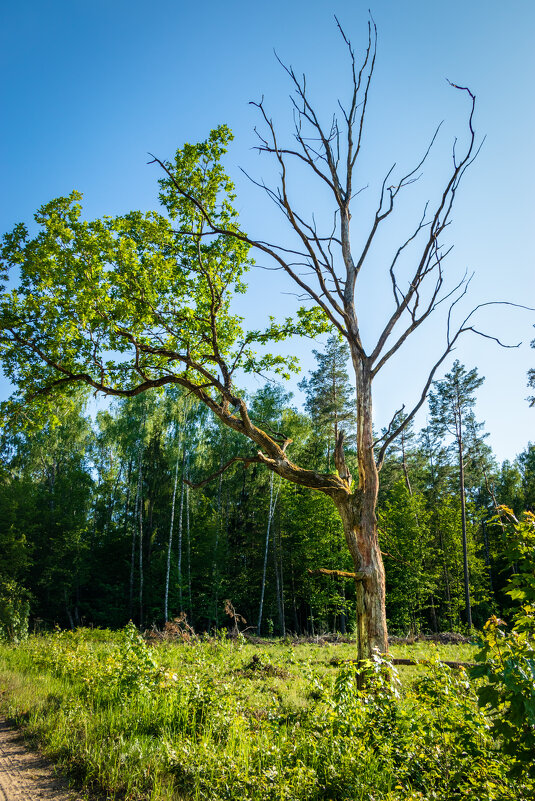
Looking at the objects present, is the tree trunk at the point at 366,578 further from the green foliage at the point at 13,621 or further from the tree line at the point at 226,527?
the tree line at the point at 226,527

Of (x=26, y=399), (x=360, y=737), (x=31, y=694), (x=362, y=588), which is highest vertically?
(x=26, y=399)

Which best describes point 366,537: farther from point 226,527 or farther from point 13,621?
point 226,527

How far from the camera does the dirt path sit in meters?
3.13

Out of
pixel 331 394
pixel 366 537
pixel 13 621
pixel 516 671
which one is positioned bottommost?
pixel 13 621

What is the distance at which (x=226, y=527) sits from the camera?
27734 mm

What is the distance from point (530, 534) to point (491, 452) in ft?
126

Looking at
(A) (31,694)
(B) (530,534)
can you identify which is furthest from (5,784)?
Result: (B) (530,534)

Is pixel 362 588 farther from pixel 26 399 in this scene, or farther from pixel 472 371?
pixel 472 371

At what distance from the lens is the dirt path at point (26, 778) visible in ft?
10.3

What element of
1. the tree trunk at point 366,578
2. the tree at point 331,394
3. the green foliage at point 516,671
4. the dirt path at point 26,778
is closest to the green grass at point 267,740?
the dirt path at point 26,778

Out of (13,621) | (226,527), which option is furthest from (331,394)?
(13,621)

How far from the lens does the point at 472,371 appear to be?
84.4ft

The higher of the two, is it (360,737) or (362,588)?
(362,588)

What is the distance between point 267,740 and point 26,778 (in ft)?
6.70
